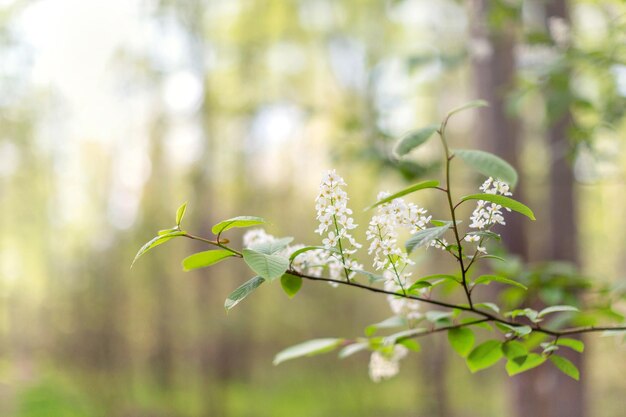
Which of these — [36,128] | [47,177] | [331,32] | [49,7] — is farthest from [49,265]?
[331,32]

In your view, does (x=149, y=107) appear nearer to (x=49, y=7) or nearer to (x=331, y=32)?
(x=49, y=7)

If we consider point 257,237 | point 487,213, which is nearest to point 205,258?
point 257,237

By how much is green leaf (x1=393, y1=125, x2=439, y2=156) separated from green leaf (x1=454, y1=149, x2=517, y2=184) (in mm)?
60

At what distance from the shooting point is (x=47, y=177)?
28.7ft

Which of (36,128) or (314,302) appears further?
(314,302)

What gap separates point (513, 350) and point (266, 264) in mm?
470

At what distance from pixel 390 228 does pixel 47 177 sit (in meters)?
8.75

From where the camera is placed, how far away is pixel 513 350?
3.39ft

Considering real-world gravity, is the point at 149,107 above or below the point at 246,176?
above

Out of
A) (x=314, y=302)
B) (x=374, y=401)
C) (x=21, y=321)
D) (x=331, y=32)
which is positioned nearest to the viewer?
(x=331, y=32)

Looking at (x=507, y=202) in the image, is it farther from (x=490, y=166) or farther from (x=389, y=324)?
(x=389, y=324)

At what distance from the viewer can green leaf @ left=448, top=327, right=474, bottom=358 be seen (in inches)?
42.2

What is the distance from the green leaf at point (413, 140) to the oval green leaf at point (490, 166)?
6 centimetres

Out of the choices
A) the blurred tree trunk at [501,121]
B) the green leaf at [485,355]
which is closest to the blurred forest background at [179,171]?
the blurred tree trunk at [501,121]
